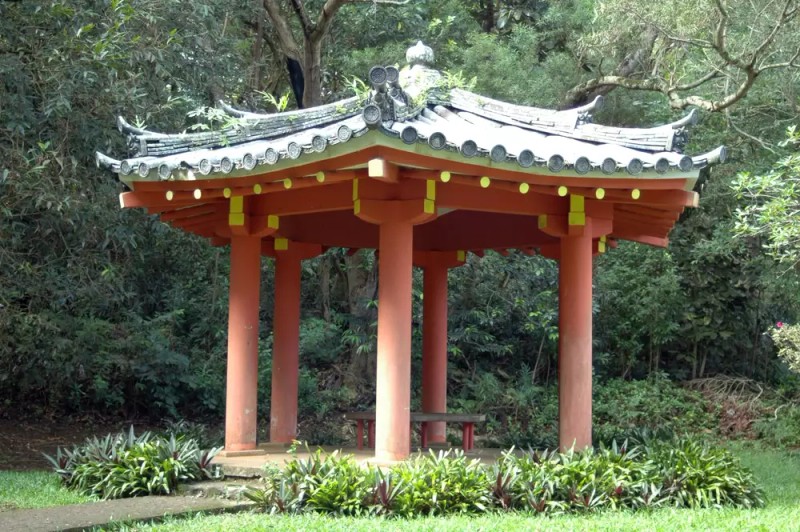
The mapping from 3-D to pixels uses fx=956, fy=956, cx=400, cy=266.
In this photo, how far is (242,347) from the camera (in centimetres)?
928

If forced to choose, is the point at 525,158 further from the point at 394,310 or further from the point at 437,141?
the point at 394,310

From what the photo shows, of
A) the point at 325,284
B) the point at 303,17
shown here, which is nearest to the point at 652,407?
the point at 325,284

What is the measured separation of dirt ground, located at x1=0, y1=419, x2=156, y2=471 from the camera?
12914 millimetres

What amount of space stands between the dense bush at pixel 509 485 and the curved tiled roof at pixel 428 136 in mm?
2403

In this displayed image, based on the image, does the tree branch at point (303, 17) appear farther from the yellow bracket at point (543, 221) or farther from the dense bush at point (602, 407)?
the yellow bracket at point (543, 221)

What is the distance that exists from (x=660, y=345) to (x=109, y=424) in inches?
400

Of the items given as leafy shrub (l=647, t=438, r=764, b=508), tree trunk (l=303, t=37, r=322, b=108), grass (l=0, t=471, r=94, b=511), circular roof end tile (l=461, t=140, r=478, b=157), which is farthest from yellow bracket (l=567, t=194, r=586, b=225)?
tree trunk (l=303, t=37, r=322, b=108)

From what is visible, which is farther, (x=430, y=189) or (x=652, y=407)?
(x=652, y=407)

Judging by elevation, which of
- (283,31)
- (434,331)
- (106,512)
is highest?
(283,31)

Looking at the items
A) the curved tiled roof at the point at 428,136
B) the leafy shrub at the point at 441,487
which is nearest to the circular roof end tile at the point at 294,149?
the curved tiled roof at the point at 428,136

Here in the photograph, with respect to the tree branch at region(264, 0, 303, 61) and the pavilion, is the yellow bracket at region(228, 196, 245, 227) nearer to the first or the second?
the pavilion

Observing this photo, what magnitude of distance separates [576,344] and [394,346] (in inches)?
71.8

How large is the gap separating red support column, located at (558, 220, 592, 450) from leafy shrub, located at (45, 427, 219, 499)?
3.21m

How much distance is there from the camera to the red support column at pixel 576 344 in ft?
28.5
